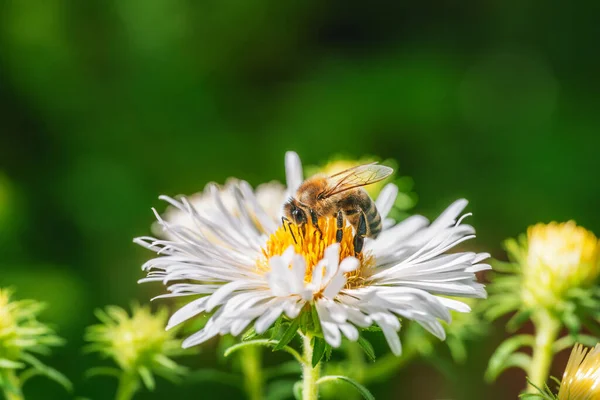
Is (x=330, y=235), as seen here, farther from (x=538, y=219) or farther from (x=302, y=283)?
(x=538, y=219)

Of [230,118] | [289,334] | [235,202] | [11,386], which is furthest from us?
[230,118]

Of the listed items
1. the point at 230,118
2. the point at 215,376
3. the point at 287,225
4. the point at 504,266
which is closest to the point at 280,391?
the point at 215,376

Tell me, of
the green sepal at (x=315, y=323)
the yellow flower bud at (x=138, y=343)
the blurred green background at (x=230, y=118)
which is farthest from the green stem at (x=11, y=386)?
the blurred green background at (x=230, y=118)

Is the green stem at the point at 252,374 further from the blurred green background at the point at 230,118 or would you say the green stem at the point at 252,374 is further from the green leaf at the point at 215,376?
the blurred green background at the point at 230,118

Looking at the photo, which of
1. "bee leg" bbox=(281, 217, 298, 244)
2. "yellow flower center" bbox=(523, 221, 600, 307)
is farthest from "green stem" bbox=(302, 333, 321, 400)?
"yellow flower center" bbox=(523, 221, 600, 307)

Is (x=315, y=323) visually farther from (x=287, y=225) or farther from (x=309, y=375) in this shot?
(x=287, y=225)

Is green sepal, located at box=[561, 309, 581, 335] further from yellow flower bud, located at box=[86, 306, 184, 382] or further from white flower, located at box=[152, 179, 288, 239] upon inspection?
yellow flower bud, located at box=[86, 306, 184, 382]
